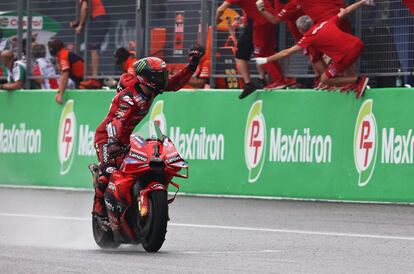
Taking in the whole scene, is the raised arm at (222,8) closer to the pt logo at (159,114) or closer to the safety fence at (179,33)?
the safety fence at (179,33)

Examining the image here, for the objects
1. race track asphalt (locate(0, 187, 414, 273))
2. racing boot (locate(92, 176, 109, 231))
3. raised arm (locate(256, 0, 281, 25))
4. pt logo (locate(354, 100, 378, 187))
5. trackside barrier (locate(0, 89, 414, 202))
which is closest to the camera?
race track asphalt (locate(0, 187, 414, 273))

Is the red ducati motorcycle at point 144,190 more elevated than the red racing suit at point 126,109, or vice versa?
the red racing suit at point 126,109

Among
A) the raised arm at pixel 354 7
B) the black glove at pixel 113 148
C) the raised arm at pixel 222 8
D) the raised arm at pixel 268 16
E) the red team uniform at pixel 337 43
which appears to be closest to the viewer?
the black glove at pixel 113 148

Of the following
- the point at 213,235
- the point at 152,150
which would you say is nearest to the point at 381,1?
the point at 213,235

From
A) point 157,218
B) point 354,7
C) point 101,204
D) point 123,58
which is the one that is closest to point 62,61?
point 123,58

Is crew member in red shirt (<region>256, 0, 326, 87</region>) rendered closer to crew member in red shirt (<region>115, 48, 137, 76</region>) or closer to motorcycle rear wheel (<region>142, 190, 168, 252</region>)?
crew member in red shirt (<region>115, 48, 137, 76</region>)

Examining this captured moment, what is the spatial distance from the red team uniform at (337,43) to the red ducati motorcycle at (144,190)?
5.89 m

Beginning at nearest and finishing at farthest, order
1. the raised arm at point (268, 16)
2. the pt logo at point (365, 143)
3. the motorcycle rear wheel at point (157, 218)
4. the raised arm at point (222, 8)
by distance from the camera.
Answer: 1. the motorcycle rear wheel at point (157, 218)
2. the pt logo at point (365, 143)
3. the raised arm at point (268, 16)
4. the raised arm at point (222, 8)

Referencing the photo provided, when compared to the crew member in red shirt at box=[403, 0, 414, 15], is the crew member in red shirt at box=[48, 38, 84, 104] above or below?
below

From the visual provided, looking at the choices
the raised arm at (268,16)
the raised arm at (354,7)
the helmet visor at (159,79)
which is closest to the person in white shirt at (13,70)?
the raised arm at (268,16)

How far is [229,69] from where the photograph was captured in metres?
18.4

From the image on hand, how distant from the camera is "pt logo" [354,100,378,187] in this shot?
15.8 m

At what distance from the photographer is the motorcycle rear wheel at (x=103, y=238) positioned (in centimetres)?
1110

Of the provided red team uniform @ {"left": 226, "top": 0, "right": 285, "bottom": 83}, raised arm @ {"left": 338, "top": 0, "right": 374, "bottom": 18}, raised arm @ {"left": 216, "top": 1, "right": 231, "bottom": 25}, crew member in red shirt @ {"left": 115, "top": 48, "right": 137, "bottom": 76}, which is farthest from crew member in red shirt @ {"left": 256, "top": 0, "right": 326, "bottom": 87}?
crew member in red shirt @ {"left": 115, "top": 48, "right": 137, "bottom": 76}
